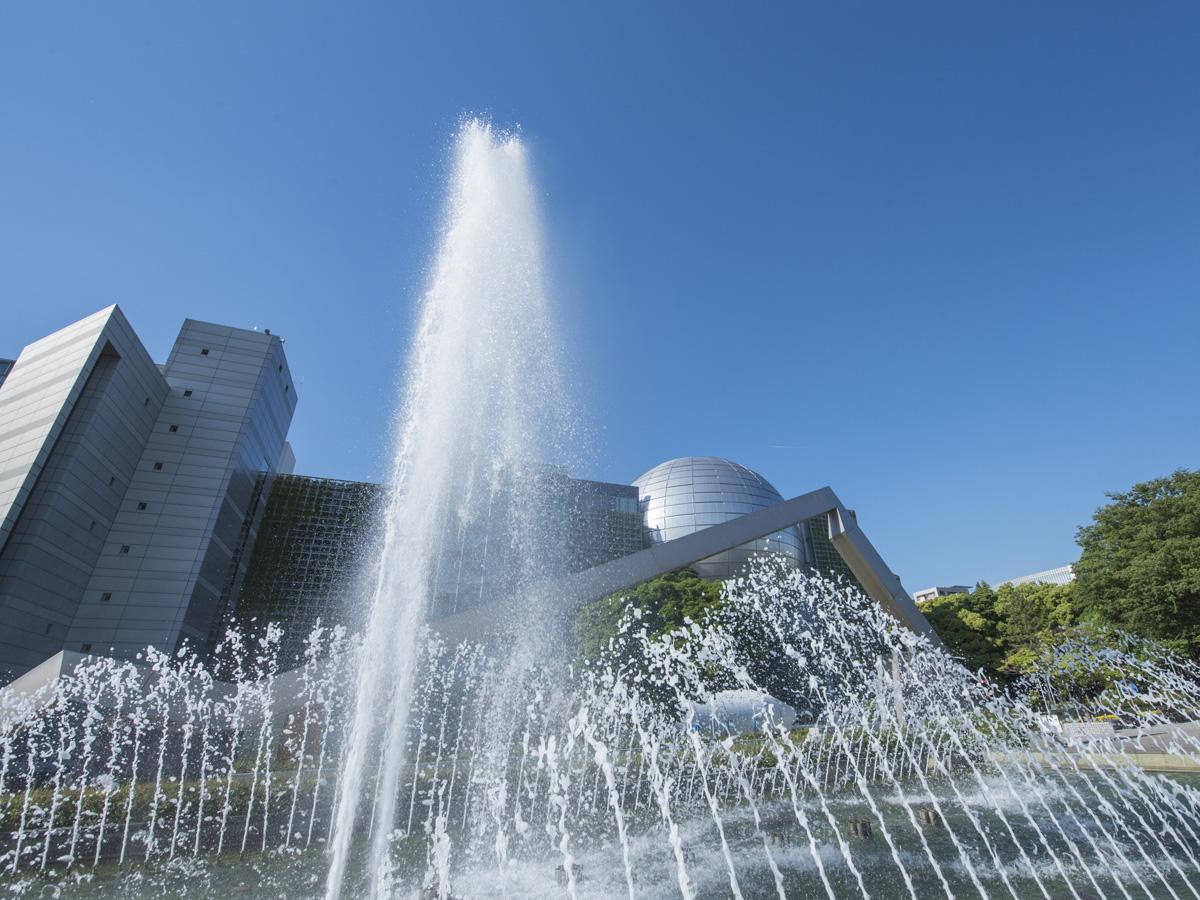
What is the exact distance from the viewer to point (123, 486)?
24.6 metres

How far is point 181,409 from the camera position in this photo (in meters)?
26.8

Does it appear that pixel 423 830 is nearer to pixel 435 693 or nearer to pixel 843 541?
pixel 843 541

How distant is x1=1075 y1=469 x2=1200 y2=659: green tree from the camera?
61.2ft

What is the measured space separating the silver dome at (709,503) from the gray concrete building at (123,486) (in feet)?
75.0

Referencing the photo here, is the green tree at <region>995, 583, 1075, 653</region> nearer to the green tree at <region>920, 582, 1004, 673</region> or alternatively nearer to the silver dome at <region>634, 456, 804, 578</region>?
the green tree at <region>920, 582, 1004, 673</region>

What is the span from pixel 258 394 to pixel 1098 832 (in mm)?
30983

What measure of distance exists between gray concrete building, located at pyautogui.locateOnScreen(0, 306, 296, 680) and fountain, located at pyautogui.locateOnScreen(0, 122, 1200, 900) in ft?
28.3

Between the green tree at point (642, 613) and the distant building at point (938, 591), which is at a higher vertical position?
the distant building at point (938, 591)

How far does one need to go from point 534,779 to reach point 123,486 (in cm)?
2232

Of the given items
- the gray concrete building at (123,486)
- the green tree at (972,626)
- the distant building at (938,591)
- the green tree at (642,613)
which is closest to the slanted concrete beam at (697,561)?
the green tree at (642,613)

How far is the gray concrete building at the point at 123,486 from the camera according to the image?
20656 millimetres

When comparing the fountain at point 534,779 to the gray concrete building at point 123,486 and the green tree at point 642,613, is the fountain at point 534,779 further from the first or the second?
the gray concrete building at point 123,486

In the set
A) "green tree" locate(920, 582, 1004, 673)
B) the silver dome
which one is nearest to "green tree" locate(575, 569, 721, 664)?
"green tree" locate(920, 582, 1004, 673)

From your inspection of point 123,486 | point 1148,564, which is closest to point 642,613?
point 1148,564
